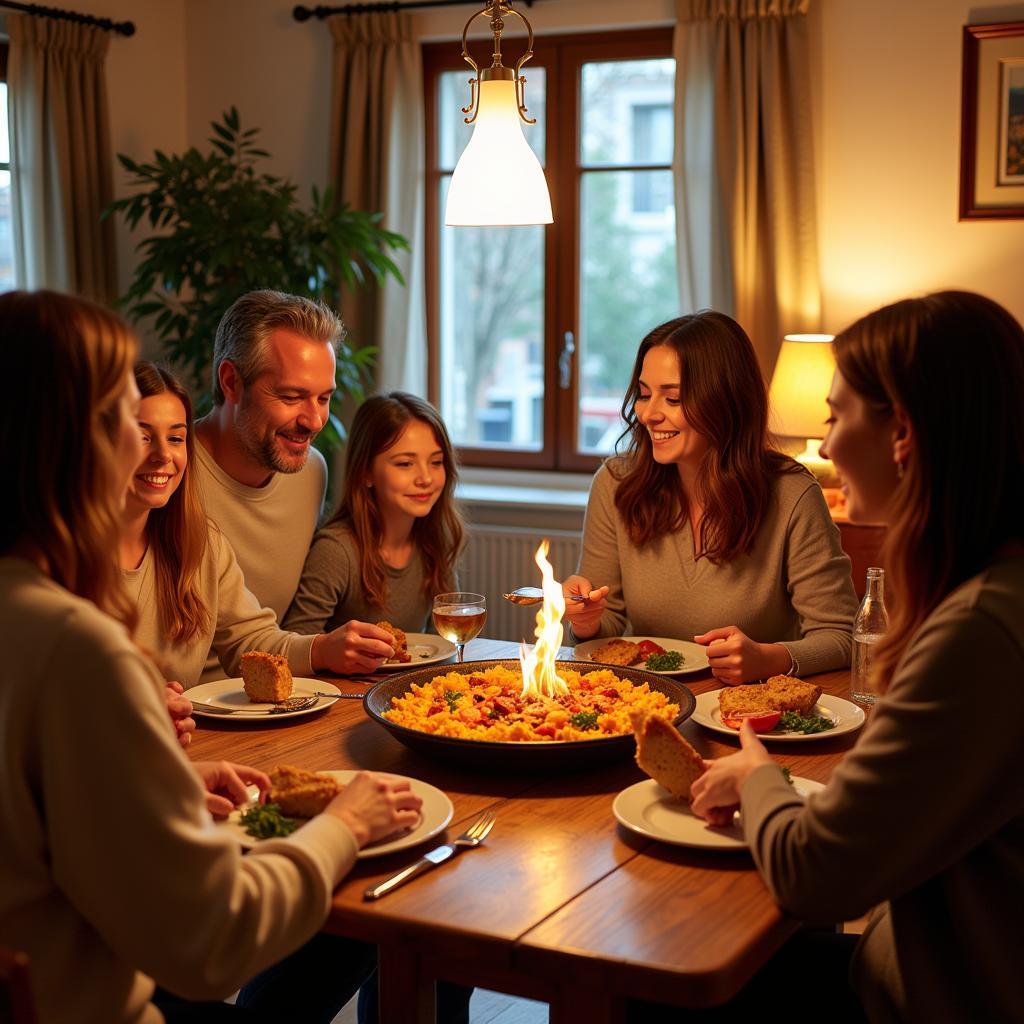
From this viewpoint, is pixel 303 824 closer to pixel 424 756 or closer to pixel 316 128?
pixel 424 756

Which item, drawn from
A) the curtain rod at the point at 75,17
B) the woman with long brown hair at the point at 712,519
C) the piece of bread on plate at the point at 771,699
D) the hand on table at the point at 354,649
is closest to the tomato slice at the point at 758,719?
the piece of bread on plate at the point at 771,699

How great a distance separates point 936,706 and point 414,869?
62 cm

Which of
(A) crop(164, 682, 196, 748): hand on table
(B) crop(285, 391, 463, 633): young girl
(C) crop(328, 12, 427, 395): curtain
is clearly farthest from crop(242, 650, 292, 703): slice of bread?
(C) crop(328, 12, 427, 395): curtain

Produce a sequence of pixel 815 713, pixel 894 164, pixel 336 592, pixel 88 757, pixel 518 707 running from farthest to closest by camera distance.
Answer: pixel 894 164, pixel 336 592, pixel 815 713, pixel 518 707, pixel 88 757

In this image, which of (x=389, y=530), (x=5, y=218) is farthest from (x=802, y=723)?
(x=5, y=218)

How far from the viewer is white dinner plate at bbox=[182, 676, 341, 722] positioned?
212 centimetres

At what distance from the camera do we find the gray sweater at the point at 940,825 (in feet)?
4.32

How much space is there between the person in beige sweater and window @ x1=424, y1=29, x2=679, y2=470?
3.97 m

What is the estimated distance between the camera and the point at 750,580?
2.68 m

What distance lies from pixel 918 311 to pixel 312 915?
931 millimetres

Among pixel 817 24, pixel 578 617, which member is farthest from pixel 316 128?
pixel 578 617

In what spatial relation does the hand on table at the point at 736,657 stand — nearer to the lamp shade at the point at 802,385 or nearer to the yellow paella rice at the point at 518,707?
the yellow paella rice at the point at 518,707

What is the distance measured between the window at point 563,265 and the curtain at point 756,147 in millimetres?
300

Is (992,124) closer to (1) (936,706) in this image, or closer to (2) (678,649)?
(2) (678,649)
